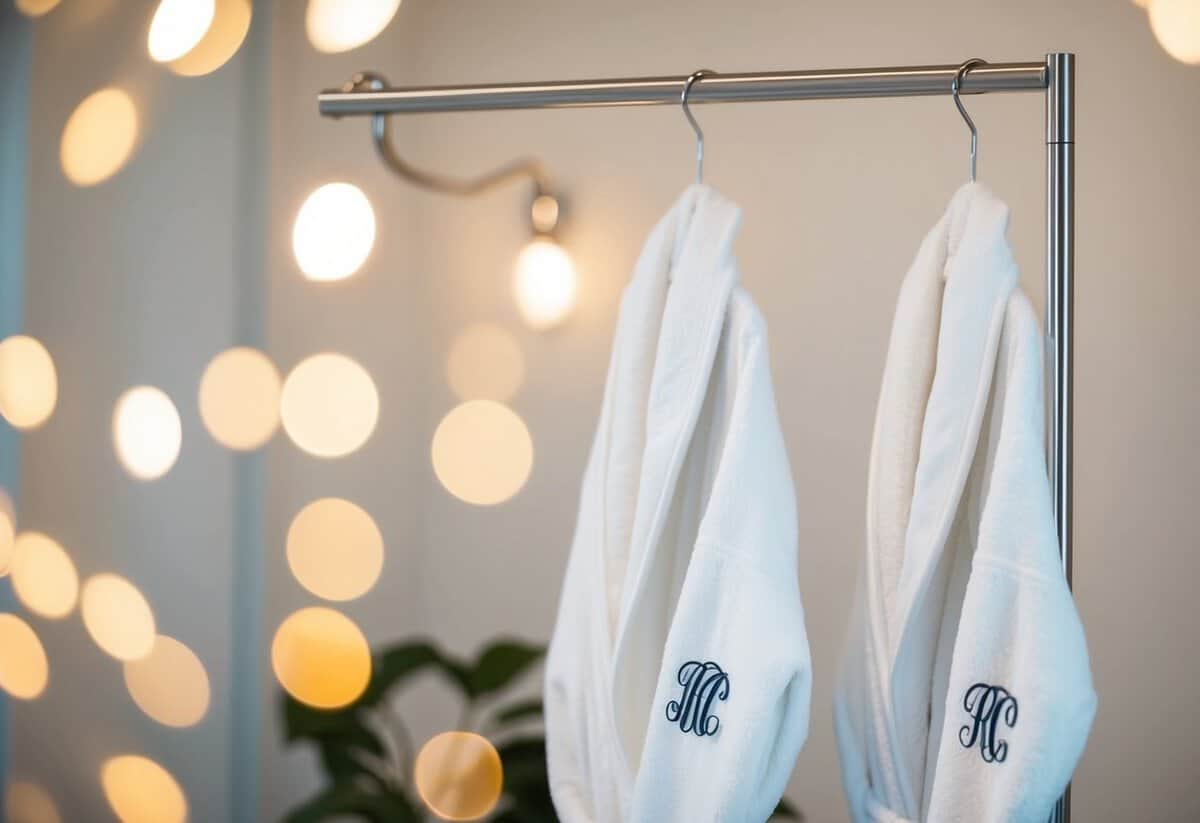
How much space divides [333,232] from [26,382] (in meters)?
0.54

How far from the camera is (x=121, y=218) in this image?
1.43m

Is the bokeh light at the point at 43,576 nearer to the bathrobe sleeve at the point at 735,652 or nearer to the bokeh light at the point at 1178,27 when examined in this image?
the bathrobe sleeve at the point at 735,652

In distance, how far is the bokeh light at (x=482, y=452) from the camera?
5.68 feet

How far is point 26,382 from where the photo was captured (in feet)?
4.28

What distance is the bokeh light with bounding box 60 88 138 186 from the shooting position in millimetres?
1353

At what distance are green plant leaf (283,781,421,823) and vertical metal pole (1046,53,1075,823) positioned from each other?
684mm

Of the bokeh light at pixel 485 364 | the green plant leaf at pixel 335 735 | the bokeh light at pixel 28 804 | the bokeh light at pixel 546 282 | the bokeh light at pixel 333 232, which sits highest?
the bokeh light at pixel 333 232

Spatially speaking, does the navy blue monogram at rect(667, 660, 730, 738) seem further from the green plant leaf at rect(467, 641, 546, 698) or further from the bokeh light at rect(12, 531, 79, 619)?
the bokeh light at rect(12, 531, 79, 619)

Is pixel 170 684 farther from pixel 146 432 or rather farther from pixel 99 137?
pixel 99 137

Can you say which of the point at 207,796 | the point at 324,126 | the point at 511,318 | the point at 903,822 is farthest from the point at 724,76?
the point at 207,796

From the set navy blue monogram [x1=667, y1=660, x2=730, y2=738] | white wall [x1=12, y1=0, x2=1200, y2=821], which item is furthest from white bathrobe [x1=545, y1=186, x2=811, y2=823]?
white wall [x1=12, y1=0, x2=1200, y2=821]

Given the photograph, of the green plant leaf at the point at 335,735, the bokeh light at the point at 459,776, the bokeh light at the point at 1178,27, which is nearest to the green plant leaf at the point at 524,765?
the bokeh light at the point at 459,776

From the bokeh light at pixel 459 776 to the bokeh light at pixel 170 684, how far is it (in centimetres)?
33

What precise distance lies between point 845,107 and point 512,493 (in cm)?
72
